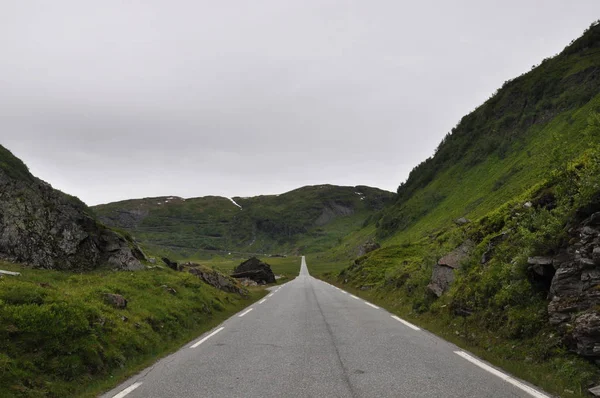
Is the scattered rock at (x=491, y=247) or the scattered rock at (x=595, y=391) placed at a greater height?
the scattered rock at (x=491, y=247)

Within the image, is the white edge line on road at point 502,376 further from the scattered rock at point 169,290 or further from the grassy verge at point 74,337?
the scattered rock at point 169,290

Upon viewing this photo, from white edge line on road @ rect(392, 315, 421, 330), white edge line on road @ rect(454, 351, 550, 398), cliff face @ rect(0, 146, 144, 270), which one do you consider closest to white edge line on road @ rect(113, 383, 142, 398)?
white edge line on road @ rect(454, 351, 550, 398)

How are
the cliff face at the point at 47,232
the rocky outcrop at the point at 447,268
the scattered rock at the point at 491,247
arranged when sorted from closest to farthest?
the scattered rock at the point at 491,247
the cliff face at the point at 47,232
the rocky outcrop at the point at 447,268

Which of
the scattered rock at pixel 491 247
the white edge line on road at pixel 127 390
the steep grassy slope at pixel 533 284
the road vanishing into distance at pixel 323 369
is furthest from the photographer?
the scattered rock at pixel 491 247

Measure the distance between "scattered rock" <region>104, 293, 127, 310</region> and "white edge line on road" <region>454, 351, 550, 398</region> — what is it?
33.8 ft

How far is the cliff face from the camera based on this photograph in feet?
52.9

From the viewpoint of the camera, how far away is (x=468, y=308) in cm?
1305

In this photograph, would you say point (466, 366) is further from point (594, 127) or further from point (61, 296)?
point (61, 296)

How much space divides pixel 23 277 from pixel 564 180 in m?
17.9

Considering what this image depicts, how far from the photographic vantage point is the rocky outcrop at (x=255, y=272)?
53688 millimetres

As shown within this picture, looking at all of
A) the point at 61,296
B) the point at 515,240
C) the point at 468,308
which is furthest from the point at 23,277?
the point at 515,240

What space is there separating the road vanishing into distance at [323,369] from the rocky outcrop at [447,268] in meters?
4.75

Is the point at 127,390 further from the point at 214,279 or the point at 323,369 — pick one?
the point at 214,279

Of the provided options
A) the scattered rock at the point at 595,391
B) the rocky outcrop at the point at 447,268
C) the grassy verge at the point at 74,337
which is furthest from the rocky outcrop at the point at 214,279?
the scattered rock at the point at 595,391
